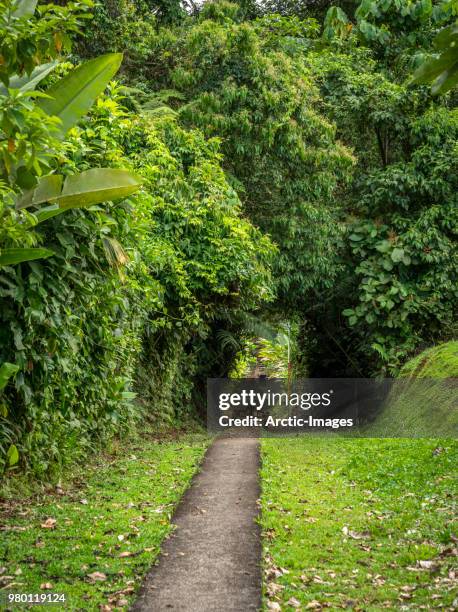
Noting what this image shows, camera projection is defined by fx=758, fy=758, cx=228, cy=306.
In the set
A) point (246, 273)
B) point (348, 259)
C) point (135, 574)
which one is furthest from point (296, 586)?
point (348, 259)

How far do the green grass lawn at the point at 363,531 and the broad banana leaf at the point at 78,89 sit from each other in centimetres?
403

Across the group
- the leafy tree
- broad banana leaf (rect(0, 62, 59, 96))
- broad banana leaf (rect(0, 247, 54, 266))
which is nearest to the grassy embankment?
broad banana leaf (rect(0, 247, 54, 266))

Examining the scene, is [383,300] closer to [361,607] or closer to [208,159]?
[208,159]

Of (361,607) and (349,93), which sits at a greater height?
(349,93)

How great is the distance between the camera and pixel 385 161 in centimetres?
2003

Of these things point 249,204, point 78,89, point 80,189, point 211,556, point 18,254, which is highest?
point 78,89

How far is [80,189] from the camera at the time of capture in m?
6.08

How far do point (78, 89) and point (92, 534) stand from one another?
383cm

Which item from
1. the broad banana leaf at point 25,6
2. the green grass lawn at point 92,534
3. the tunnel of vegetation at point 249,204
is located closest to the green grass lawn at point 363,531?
the green grass lawn at point 92,534

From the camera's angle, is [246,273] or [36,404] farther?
[246,273]

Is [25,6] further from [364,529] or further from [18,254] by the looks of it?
[364,529]

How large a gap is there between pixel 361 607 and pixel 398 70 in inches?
697

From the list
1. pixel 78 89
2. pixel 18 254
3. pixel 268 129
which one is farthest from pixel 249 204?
pixel 18 254

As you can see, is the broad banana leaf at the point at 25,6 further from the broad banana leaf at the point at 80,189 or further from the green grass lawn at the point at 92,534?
the green grass lawn at the point at 92,534
